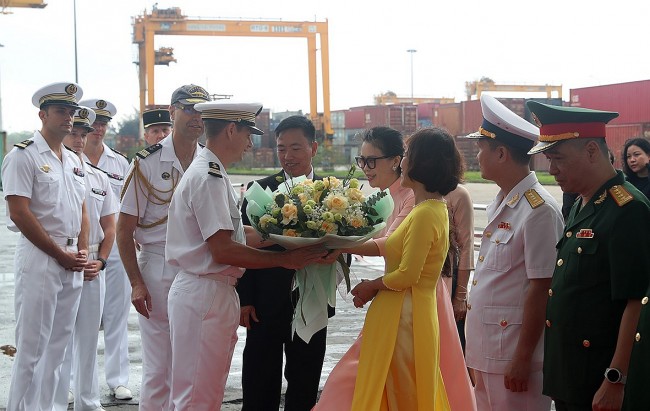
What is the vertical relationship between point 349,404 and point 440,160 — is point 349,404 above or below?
below

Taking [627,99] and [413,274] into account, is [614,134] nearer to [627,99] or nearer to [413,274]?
[627,99]

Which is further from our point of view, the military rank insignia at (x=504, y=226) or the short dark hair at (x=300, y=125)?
the short dark hair at (x=300, y=125)

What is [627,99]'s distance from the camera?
140 ft

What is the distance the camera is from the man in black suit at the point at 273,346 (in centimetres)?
433

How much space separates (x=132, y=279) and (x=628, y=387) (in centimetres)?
292

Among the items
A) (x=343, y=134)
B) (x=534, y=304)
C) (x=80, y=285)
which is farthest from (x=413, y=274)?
(x=343, y=134)

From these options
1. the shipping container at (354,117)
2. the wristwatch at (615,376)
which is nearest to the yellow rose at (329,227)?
the wristwatch at (615,376)

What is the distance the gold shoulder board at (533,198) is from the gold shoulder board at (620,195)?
1.81 feet

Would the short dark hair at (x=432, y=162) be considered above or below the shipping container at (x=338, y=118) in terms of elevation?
below

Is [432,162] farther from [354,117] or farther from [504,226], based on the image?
[354,117]

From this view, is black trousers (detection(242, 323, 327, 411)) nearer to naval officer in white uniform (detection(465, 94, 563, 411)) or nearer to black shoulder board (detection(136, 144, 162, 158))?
naval officer in white uniform (detection(465, 94, 563, 411))

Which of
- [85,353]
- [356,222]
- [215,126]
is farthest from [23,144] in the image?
[356,222]

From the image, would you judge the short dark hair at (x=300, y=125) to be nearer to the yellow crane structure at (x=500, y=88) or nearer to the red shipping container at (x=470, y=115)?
the red shipping container at (x=470, y=115)

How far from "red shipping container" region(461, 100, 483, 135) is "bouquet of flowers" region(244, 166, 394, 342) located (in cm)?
4686
